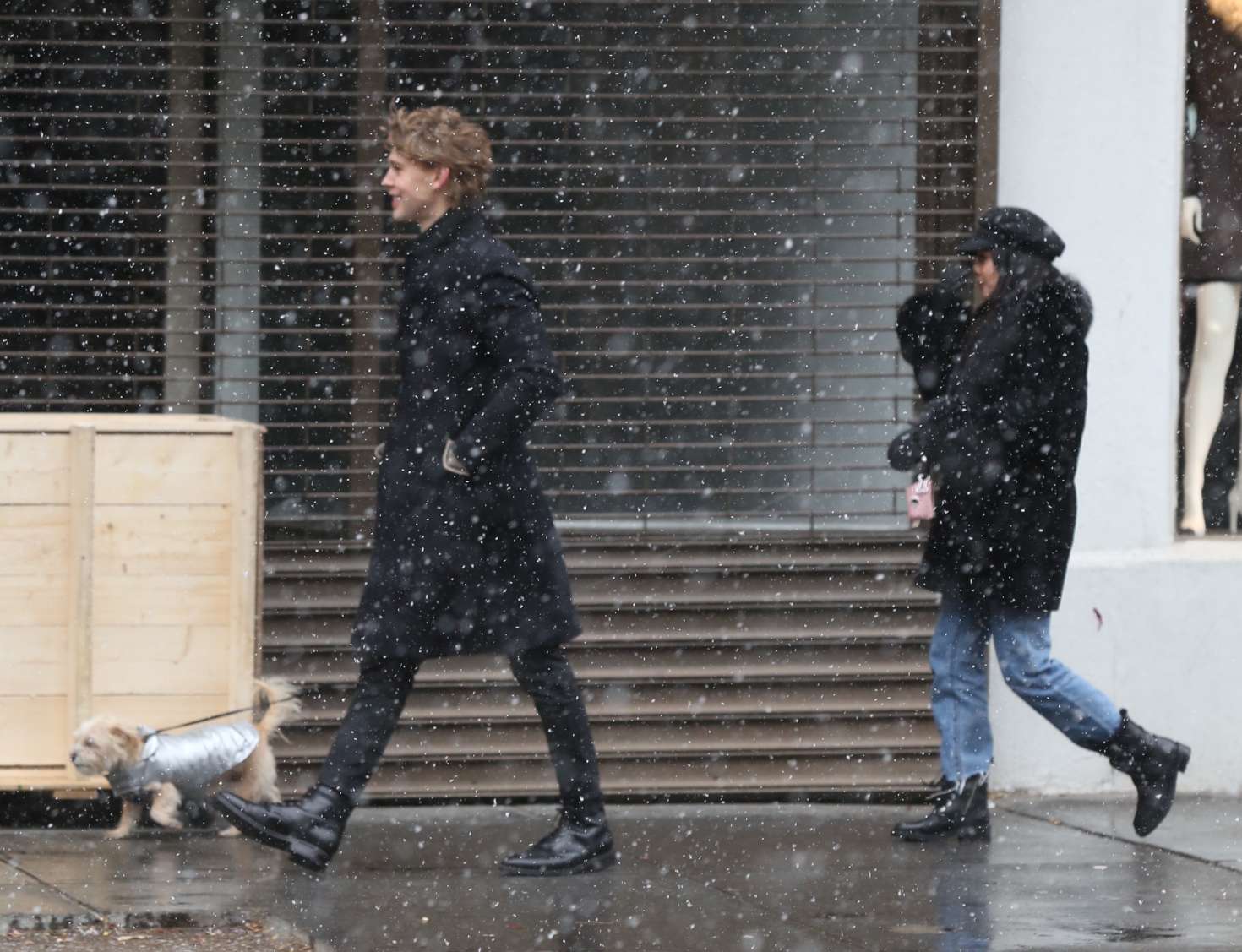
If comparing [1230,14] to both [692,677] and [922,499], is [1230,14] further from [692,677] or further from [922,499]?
[692,677]

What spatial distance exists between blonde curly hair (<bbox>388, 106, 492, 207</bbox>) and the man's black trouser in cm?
132

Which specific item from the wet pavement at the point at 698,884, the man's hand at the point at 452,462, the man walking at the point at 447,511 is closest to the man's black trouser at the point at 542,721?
the man walking at the point at 447,511

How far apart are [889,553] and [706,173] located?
1.68 metres

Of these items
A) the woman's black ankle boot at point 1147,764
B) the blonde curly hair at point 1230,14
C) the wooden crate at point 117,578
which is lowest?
the woman's black ankle boot at point 1147,764

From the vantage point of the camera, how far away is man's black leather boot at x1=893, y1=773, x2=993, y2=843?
23.0ft

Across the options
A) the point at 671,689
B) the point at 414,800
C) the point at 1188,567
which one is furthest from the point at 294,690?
the point at 1188,567

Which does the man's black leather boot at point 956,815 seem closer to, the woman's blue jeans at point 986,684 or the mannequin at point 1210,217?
the woman's blue jeans at point 986,684

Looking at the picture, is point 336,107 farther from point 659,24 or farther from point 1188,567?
point 1188,567

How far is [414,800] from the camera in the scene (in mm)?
7758

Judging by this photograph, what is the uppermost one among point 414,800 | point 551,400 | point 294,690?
point 551,400

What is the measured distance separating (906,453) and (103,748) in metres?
2.54

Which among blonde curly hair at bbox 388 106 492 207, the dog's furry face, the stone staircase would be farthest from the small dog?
blonde curly hair at bbox 388 106 492 207

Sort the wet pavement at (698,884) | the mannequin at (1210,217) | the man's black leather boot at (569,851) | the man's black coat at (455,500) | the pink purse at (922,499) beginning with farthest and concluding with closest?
the mannequin at (1210,217)
the pink purse at (922,499)
the man's black leather boot at (569,851)
the man's black coat at (455,500)
the wet pavement at (698,884)

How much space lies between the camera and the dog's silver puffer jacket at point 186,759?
6703mm
